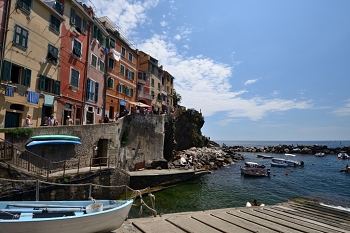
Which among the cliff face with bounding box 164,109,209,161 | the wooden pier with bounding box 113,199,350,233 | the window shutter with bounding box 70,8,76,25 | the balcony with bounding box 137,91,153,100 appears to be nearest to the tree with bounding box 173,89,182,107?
the cliff face with bounding box 164,109,209,161

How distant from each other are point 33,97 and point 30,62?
9.17ft

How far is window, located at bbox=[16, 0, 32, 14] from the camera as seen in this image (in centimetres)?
1528

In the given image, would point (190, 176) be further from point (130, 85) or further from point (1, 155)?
point (1, 155)

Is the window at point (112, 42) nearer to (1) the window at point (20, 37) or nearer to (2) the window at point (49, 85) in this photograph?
(2) the window at point (49, 85)

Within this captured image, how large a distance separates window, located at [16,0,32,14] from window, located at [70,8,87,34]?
4649mm

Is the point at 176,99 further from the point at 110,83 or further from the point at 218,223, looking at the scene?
the point at 218,223

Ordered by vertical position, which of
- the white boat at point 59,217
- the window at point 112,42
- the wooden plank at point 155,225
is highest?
the window at point 112,42

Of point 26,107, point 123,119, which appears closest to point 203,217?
point 26,107

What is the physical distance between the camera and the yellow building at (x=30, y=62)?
1467 cm

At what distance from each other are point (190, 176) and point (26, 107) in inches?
829

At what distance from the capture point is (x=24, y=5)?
15727 millimetres

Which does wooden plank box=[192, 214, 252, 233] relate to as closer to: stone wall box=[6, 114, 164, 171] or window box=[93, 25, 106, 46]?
stone wall box=[6, 114, 164, 171]

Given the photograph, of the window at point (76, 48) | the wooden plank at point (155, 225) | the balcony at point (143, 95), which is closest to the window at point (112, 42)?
the window at point (76, 48)

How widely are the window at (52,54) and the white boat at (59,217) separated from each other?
14669 mm
